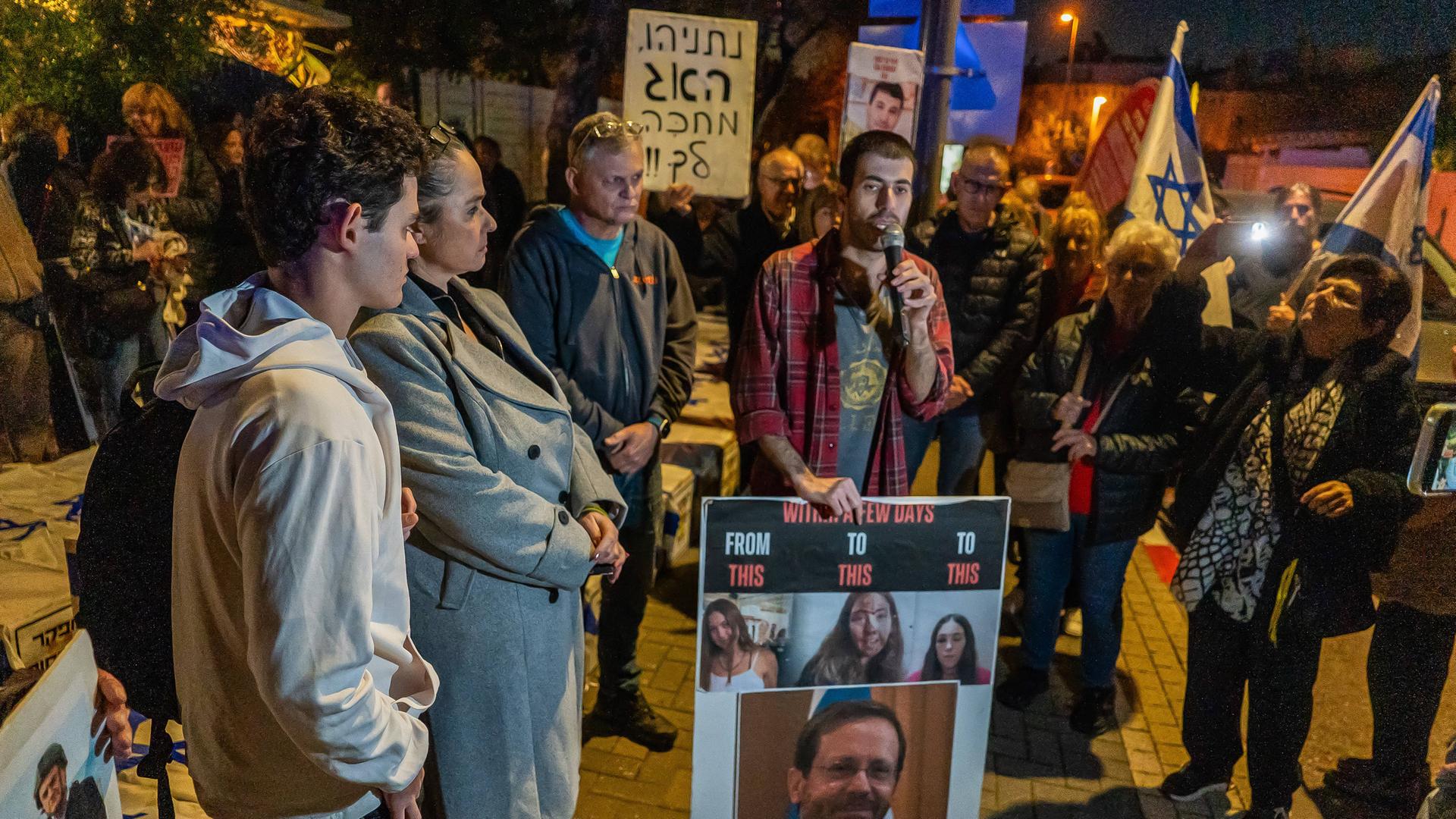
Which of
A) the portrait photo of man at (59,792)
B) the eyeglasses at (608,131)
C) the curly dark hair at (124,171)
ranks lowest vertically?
the portrait photo of man at (59,792)

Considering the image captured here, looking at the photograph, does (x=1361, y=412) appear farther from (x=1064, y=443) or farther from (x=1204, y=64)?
(x=1204, y=64)

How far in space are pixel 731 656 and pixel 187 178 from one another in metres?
2.11

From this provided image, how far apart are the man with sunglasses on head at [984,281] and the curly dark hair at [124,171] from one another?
299 centimetres

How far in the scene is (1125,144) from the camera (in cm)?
460

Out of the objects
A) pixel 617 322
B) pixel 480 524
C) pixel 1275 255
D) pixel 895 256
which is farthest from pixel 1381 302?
pixel 480 524

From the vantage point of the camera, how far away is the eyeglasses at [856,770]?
8.64 feet

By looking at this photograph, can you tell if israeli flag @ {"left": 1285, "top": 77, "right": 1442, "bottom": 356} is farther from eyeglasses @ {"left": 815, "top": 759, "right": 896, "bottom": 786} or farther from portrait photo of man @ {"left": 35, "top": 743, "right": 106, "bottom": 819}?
portrait photo of man @ {"left": 35, "top": 743, "right": 106, "bottom": 819}

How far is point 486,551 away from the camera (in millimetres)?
1984

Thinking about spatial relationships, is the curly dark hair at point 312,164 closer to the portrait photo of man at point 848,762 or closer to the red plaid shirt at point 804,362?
the red plaid shirt at point 804,362

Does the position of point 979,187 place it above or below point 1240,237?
above

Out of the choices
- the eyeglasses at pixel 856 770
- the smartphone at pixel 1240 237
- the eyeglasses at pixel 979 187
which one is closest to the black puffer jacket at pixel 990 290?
the eyeglasses at pixel 979 187

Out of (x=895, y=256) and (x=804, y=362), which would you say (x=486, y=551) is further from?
(x=895, y=256)

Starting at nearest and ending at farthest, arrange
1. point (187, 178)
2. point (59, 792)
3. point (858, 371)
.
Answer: point (59, 792)
point (187, 178)
point (858, 371)

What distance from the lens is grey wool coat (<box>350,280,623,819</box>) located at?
1905 millimetres
